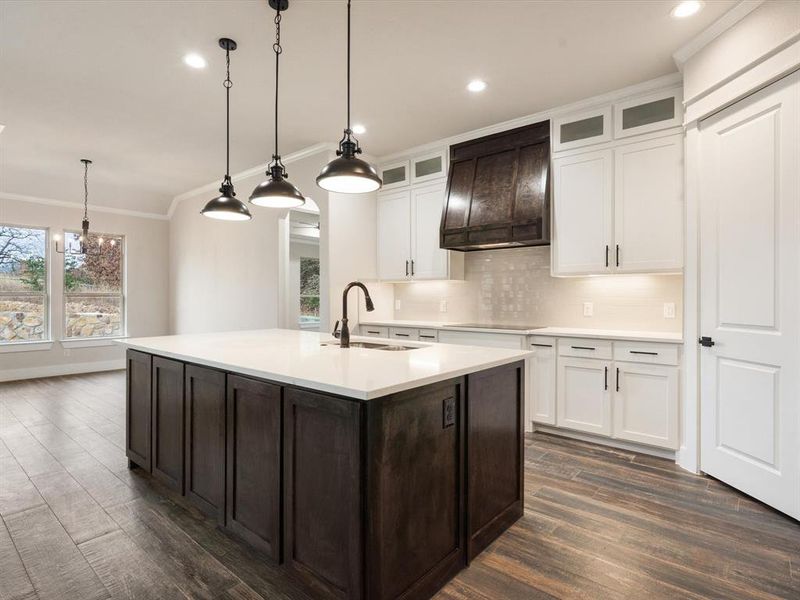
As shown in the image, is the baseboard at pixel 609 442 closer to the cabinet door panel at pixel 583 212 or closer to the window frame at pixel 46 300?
the cabinet door panel at pixel 583 212

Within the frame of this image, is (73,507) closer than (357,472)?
No

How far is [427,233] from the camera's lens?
4770mm

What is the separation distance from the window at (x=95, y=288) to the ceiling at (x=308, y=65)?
2.50 m

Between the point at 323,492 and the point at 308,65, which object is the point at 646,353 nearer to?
the point at 323,492

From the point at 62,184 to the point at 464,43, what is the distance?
6226 mm

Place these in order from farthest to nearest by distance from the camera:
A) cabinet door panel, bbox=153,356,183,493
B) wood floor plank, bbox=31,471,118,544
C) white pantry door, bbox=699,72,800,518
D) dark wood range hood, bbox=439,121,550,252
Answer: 1. dark wood range hood, bbox=439,121,550,252
2. cabinet door panel, bbox=153,356,183,493
3. white pantry door, bbox=699,72,800,518
4. wood floor plank, bbox=31,471,118,544

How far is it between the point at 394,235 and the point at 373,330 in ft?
3.69

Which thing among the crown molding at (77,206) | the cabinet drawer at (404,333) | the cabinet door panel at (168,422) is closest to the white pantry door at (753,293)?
the cabinet drawer at (404,333)

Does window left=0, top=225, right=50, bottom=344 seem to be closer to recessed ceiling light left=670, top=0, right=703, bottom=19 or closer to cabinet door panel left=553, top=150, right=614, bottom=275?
cabinet door panel left=553, top=150, right=614, bottom=275

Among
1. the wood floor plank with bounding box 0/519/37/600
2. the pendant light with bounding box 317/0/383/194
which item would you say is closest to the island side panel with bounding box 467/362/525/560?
the pendant light with bounding box 317/0/383/194

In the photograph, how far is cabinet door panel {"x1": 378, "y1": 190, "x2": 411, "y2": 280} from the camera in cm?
495

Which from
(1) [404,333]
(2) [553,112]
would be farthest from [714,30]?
(1) [404,333]

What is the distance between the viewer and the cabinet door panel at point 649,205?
3.26m

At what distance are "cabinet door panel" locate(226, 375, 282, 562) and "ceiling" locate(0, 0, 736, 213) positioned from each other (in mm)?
2202
